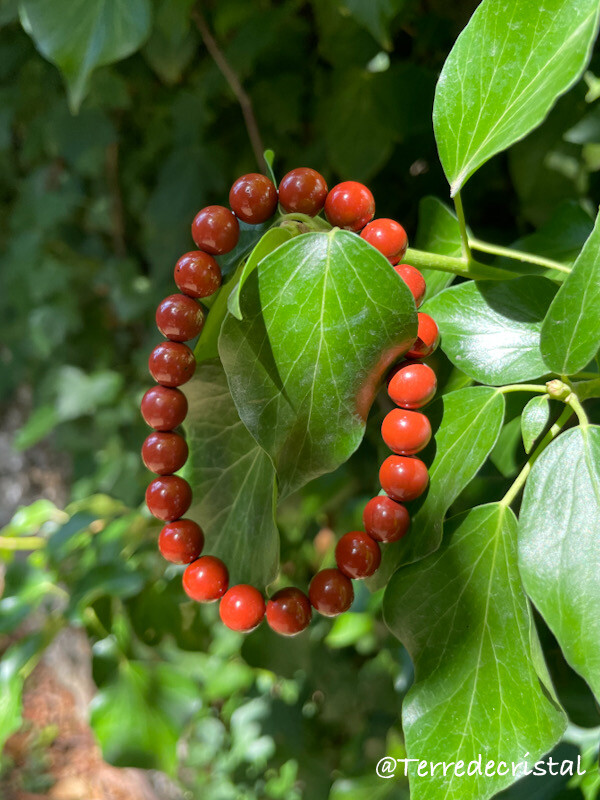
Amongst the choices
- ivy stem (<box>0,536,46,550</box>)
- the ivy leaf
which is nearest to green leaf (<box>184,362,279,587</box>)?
the ivy leaf

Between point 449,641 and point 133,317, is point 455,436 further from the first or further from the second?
point 133,317

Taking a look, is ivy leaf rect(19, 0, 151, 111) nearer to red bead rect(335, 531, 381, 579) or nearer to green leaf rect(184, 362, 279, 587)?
green leaf rect(184, 362, 279, 587)

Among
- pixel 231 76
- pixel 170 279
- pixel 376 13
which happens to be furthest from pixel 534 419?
pixel 170 279

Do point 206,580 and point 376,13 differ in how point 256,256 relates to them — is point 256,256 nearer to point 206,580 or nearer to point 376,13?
point 206,580

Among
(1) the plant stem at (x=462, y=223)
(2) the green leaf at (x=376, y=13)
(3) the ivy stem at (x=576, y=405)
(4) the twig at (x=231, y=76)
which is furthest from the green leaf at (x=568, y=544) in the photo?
(4) the twig at (x=231, y=76)

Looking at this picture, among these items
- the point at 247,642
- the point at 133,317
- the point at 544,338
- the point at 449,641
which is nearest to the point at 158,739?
the point at 247,642

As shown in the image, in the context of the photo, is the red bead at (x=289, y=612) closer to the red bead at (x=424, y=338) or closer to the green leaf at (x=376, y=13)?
the red bead at (x=424, y=338)
